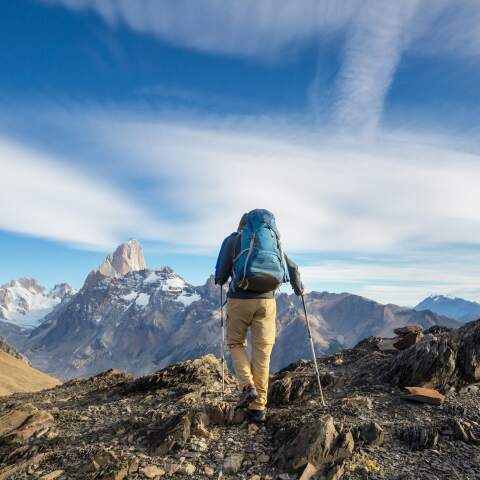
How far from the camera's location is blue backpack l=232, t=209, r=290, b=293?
11602 mm

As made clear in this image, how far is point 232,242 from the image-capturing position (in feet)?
40.6

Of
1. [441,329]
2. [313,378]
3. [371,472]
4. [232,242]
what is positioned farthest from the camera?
[441,329]

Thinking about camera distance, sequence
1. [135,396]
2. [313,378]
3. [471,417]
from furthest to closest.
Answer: [135,396] → [313,378] → [471,417]

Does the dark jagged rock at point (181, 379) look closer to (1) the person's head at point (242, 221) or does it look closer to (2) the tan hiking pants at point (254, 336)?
(2) the tan hiking pants at point (254, 336)

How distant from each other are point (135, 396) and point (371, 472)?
992cm

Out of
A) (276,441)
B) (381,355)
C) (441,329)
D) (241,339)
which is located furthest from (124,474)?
(441,329)

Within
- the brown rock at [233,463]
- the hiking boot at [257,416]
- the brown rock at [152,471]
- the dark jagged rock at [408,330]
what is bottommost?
the brown rock at [152,471]

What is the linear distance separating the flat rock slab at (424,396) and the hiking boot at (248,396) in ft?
14.5

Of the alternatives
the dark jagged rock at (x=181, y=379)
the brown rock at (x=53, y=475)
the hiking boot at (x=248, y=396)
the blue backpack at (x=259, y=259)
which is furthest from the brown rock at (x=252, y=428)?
the dark jagged rock at (x=181, y=379)

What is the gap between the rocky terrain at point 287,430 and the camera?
935 centimetres

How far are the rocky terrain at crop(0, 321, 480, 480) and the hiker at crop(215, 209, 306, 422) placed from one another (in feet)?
2.64

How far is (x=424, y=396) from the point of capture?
489 inches

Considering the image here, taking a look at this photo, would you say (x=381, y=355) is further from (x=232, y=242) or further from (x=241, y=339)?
(x=232, y=242)

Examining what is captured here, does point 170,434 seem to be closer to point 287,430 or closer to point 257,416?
point 257,416
